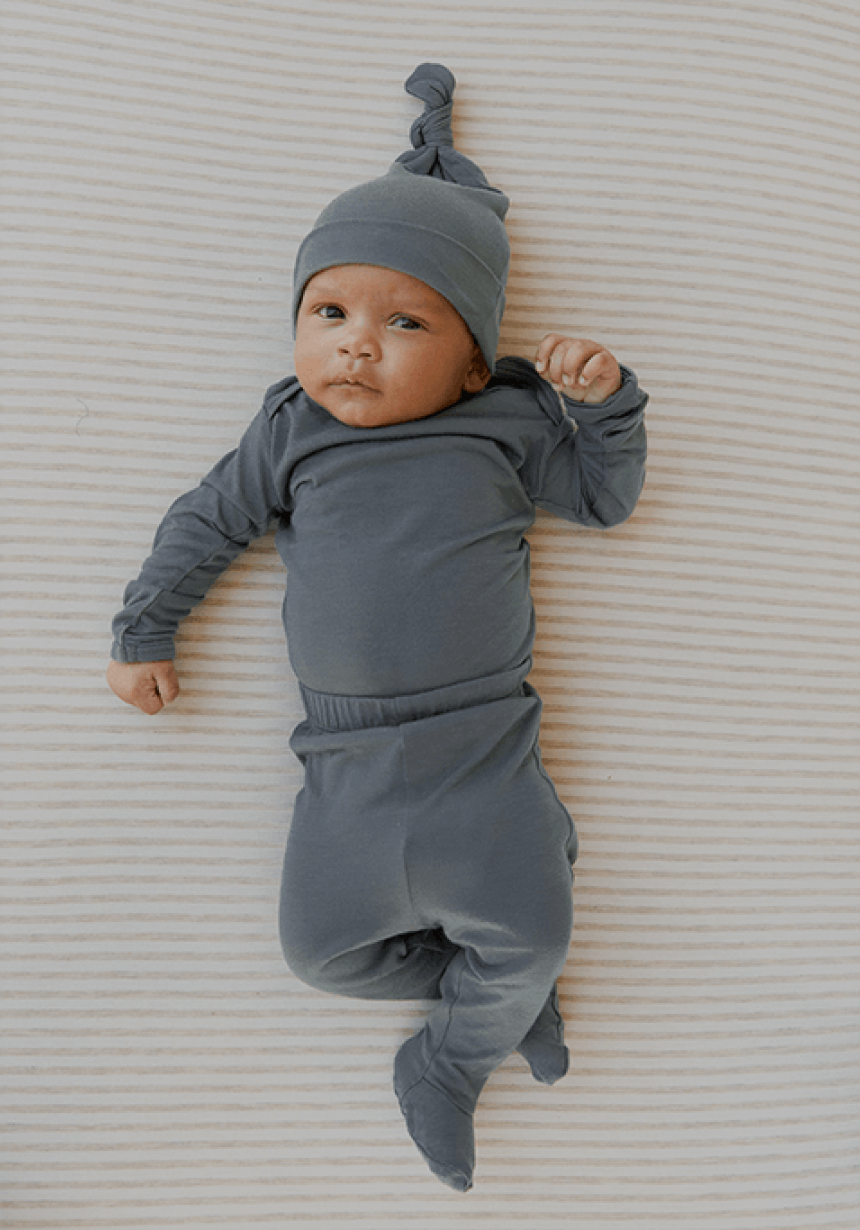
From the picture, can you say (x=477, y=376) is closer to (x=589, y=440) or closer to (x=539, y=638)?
(x=589, y=440)

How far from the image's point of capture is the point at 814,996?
109 cm

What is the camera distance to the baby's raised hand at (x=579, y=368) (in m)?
0.85

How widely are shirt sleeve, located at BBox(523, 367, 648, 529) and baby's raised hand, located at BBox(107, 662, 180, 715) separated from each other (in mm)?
453

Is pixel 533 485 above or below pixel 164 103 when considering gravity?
below

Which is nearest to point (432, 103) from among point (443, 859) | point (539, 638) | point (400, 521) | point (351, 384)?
point (351, 384)

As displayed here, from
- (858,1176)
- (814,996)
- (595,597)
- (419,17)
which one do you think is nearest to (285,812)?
(595,597)

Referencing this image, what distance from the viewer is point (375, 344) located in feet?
2.83

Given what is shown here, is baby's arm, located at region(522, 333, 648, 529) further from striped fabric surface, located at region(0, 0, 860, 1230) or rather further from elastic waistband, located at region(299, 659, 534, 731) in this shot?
elastic waistband, located at region(299, 659, 534, 731)

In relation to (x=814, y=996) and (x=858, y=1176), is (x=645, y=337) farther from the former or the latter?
(x=858, y=1176)

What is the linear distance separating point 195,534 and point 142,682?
0.57 feet

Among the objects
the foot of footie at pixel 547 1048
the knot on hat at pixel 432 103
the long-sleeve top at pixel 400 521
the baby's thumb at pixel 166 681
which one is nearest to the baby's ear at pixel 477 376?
the long-sleeve top at pixel 400 521

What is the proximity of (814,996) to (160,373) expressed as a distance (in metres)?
1.07

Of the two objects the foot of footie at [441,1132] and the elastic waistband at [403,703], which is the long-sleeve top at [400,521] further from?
the foot of footie at [441,1132]

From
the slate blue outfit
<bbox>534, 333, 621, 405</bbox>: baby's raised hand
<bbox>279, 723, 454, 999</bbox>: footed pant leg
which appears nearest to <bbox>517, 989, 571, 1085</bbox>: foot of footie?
the slate blue outfit
